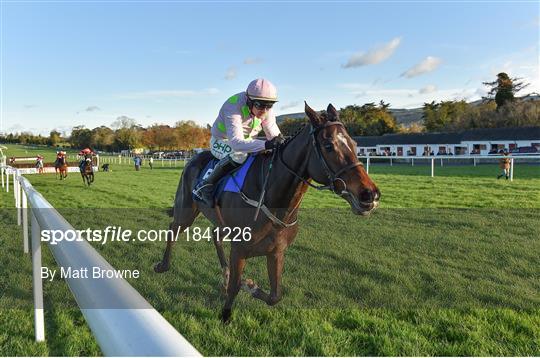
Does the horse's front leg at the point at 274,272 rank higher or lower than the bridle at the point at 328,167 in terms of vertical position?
lower

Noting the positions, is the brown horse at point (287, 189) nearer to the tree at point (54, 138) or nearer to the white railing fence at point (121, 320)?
the white railing fence at point (121, 320)

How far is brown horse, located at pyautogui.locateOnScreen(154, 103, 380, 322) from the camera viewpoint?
2.95 m

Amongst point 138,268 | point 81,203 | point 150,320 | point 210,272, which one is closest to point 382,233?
point 210,272

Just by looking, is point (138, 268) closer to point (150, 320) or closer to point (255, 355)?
point (255, 355)

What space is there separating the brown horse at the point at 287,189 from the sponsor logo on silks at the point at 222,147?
1.85 ft

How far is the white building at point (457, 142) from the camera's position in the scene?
168 feet

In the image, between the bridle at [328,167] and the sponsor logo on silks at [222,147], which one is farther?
the sponsor logo on silks at [222,147]

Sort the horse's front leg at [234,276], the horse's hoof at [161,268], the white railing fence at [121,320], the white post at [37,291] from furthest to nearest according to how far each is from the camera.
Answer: the horse's hoof at [161,268] → the horse's front leg at [234,276] → the white post at [37,291] → the white railing fence at [121,320]

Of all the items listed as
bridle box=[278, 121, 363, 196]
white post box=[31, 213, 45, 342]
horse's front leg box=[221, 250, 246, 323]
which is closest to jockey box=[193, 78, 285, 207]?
bridle box=[278, 121, 363, 196]

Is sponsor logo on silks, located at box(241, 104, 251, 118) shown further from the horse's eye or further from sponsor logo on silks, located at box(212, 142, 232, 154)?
the horse's eye

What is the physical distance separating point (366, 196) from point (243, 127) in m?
1.58

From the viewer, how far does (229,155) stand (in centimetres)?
398

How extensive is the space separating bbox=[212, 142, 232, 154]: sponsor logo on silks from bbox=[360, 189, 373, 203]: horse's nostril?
180 centimetres

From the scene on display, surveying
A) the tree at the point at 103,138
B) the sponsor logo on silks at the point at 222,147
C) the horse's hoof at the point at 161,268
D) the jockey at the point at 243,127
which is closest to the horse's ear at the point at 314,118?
the jockey at the point at 243,127
